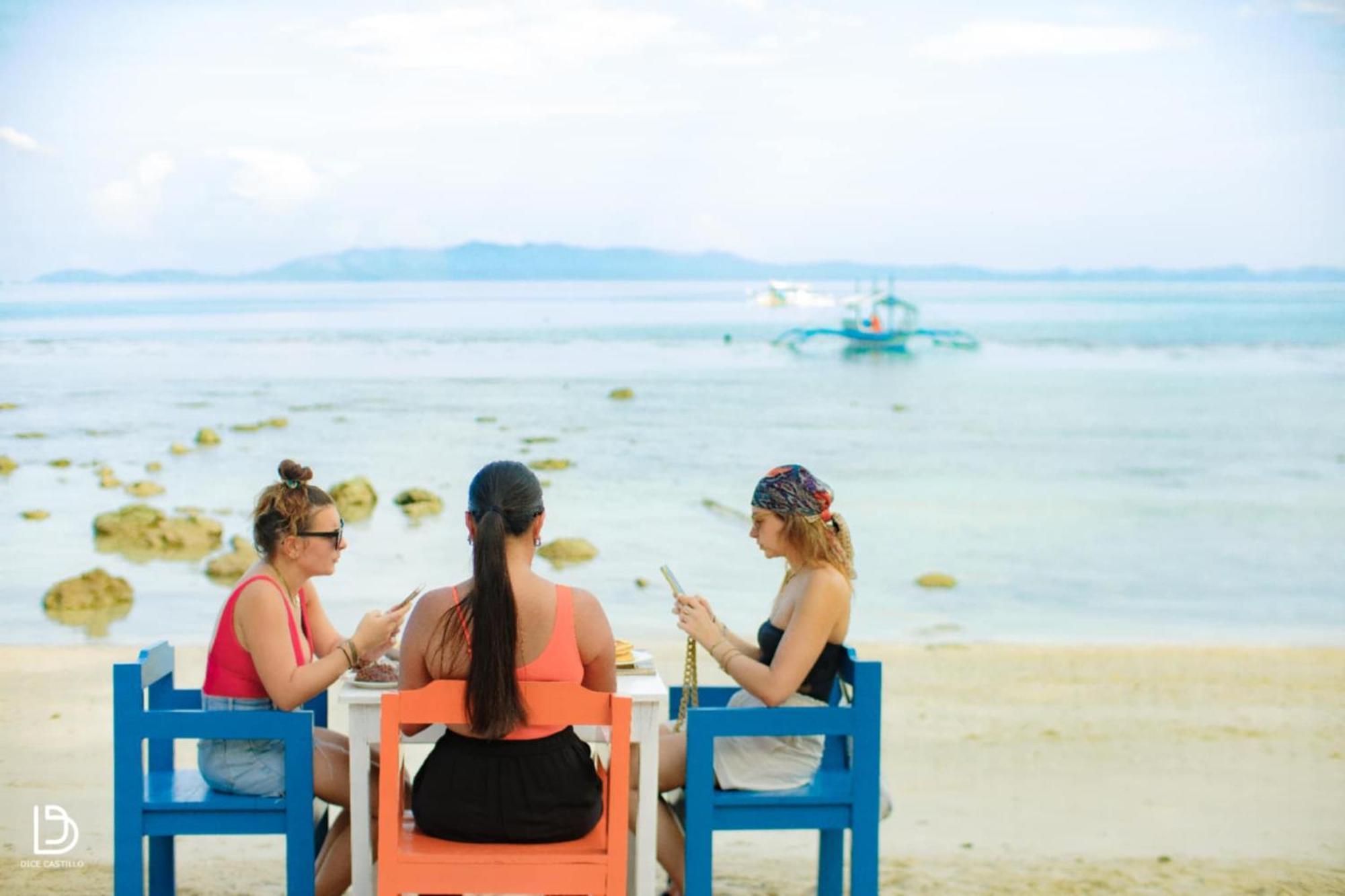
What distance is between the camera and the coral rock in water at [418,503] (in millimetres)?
17625

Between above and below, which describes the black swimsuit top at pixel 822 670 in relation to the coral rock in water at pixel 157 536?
above

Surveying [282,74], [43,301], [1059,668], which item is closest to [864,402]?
[282,74]

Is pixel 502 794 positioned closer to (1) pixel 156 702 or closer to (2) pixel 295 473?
(2) pixel 295 473

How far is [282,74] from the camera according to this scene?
81.9 ft

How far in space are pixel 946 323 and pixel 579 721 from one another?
29955mm

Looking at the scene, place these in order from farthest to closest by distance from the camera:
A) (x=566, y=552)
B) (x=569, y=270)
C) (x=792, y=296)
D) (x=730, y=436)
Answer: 1. (x=792, y=296)
2. (x=569, y=270)
3. (x=730, y=436)
4. (x=566, y=552)

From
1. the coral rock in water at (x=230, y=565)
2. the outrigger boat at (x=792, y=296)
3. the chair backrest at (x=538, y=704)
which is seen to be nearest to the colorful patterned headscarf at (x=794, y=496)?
the chair backrest at (x=538, y=704)

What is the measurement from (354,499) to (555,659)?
571 inches

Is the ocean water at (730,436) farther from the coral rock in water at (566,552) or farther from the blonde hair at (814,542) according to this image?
the blonde hair at (814,542)

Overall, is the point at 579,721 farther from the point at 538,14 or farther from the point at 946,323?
the point at 946,323

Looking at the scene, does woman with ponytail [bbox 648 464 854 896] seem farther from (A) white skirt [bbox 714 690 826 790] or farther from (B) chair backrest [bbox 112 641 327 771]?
(B) chair backrest [bbox 112 641 327 771]

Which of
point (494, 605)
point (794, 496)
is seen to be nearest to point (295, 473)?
point (494, 605)

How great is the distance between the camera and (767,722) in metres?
2.88

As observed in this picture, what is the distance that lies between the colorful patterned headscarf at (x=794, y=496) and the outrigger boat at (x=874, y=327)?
2722 cm
